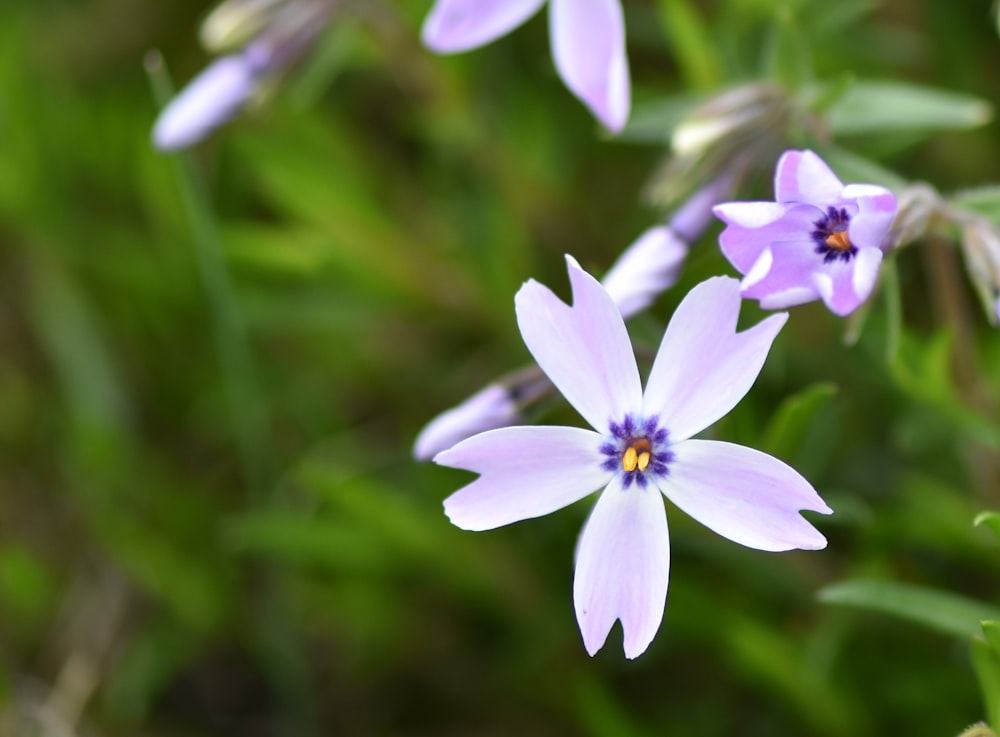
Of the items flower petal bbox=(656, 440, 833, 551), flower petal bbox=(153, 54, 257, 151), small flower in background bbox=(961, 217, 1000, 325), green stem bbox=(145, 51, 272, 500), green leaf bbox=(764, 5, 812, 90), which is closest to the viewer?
flower petal bbox=(656, 440, 833, 551)

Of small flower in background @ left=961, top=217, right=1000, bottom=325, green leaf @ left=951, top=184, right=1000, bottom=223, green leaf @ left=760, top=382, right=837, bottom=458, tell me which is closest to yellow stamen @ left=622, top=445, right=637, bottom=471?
green leaf @ left=760, top=382, right=837, bottom=458

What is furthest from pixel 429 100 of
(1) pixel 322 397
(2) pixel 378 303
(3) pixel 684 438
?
(3) pixel 684 438

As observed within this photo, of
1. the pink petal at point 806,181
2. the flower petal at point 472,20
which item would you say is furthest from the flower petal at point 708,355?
the flower petal at point 472,20

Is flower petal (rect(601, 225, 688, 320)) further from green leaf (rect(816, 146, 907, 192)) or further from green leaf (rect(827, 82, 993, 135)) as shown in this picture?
green leaf (rect(827, 82, 993, 135))

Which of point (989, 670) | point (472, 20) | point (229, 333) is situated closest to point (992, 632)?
point (989, 670)

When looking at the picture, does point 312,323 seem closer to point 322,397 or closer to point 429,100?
point 322,397

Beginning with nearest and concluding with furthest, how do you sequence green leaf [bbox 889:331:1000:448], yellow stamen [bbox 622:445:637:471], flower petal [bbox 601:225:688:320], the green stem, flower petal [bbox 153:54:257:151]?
yellow stamen [bbox 622:445:637:471]
flower petal [bbox 601:225:688:320]
green leaf [bbox 889:331:1000:448]
flower petal [bbox 153:54:257:151]
the green stem

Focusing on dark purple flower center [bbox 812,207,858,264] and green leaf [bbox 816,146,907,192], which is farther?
green leaf [bbox 816,146,907,192]

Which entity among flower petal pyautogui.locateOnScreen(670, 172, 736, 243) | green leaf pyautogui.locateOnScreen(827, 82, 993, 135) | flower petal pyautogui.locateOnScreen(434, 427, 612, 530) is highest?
green leaf pyautogui.locateOnScreen(827, 82, 993, 135)
